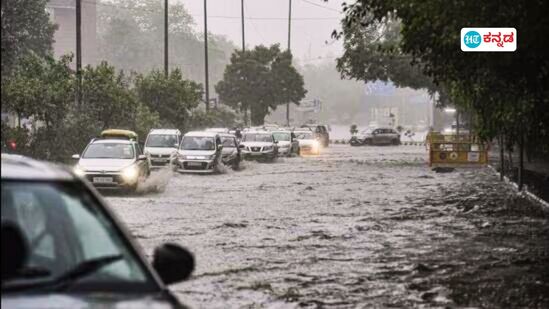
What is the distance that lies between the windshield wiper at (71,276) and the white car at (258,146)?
42568 millimetres

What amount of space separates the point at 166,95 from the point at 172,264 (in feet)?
156

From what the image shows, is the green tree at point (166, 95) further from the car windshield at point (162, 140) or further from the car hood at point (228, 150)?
the car windshield at point (162, 140)

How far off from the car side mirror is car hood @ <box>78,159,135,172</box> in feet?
70.3

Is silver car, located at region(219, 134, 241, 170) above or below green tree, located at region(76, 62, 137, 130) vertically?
below

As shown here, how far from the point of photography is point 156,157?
123ft

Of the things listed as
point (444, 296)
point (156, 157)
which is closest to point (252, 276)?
point (444, 296)

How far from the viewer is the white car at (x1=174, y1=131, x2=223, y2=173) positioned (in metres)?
36.1

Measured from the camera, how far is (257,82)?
85688mm

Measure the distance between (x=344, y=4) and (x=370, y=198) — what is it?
12.4 m

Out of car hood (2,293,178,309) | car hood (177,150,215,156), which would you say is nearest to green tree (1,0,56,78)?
car hood (177,150,215,156)

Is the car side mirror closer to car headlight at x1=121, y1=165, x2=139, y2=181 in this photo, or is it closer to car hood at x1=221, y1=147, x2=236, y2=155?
car headlight at x1=121, y1=165, x2=139, y2=181

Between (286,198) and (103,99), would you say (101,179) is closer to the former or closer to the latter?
(286,198)

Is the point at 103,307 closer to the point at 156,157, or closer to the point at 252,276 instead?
the point at 252,276

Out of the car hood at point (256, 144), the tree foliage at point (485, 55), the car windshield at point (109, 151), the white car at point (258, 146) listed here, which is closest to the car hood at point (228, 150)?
the white car at point (258, 146)
